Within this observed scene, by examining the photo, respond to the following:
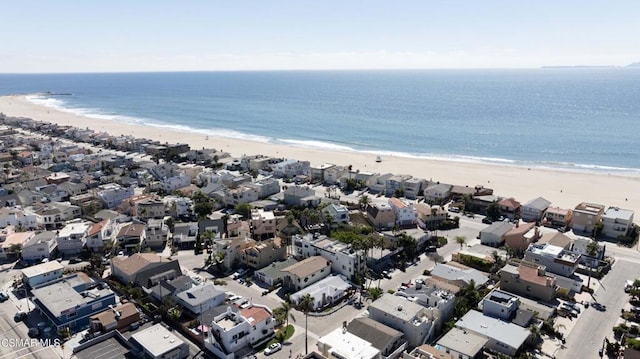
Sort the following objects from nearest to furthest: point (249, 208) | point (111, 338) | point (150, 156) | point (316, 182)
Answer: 1. point (111, 338)
2. point (249, 208)
3. point (316, 182)
4. point (150, 156)

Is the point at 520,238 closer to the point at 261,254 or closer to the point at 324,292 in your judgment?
the point at 324,292

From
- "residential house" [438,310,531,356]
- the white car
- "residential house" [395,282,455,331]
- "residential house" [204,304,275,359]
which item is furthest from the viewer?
"residential house" [395,282,455,331]

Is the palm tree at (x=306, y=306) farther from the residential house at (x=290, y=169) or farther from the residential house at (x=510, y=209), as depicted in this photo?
the residential house at (x=290, y=169)

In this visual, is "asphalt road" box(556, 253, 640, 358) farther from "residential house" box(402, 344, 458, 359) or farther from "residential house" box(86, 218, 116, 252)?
"residential house" box(86, 218, 116, 252)

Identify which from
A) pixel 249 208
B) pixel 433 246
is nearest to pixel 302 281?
pixel 433 246

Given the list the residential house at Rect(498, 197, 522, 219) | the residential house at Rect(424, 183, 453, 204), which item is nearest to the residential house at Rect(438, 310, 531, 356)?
the residential house at Rect(498, 197, 522, 219)

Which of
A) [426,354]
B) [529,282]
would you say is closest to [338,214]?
[529,282]

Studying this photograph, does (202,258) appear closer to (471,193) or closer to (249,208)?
(249,208)
